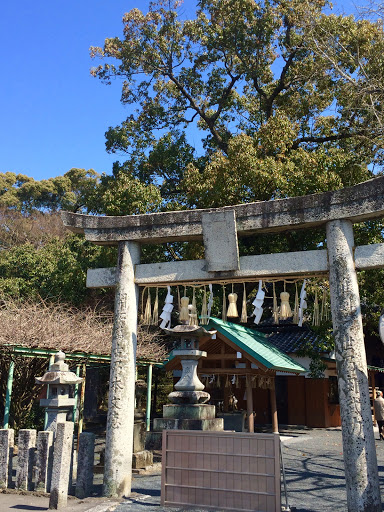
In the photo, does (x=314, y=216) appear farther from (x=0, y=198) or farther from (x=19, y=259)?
(x=0, y=198)

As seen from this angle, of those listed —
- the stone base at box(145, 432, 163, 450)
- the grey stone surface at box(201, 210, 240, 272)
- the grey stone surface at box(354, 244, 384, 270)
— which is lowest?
the stone base at box(145, 432, 163, 450)

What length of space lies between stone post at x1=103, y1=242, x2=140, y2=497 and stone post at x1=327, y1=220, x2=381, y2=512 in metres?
3.59

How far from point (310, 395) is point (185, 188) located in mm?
10801

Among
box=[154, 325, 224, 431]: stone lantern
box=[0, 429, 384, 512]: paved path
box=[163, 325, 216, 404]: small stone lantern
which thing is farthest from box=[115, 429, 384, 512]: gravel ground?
box=[163, 325, 216, 404]: small stone lantern

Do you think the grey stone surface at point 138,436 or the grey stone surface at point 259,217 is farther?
the grey stone surface at point 138,436

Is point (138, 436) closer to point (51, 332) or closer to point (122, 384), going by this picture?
point (122, 384)

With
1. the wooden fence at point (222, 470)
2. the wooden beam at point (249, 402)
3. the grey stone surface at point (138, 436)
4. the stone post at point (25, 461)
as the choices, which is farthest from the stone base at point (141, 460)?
the wooden beam at point (249, 402)

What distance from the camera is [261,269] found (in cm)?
792

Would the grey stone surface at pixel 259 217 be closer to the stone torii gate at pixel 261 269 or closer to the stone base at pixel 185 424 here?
the stone torii gate at pixel 261 269

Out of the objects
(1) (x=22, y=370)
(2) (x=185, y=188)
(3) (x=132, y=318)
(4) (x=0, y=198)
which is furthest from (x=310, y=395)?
(4) (x=0, y=198)

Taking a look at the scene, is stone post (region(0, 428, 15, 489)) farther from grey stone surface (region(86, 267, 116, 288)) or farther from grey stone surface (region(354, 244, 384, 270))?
grey stone surface (region(354, 244, 384, 270))

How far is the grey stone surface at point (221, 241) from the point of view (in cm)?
803

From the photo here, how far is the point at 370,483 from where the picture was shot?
641 centimetres

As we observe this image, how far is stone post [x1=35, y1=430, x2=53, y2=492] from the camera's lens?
808 cm
